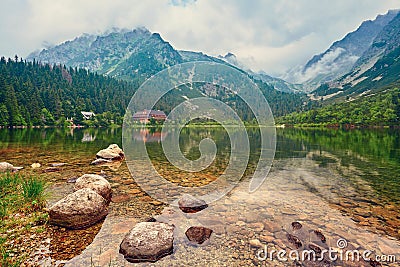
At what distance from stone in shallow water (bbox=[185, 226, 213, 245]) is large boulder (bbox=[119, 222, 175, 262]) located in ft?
2.44

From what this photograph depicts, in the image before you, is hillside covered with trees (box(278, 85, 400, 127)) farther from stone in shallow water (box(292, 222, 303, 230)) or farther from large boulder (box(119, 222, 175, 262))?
large boulder (box(119, 222, 175, 262))

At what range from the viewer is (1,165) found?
12.7m

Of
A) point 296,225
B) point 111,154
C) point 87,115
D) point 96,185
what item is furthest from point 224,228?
point 87,115

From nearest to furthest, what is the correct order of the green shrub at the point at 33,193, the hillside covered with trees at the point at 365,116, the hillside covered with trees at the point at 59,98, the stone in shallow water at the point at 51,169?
the green shrub at the point at 33,193 → the stone in shallow water at the point at 51,169 → the hillside covered with trees at the point at 59,98 → the hillside covered with trees at the point at 365,116

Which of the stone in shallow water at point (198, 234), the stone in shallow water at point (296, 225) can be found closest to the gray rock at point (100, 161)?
the stone in shallow water at point (198, 234)

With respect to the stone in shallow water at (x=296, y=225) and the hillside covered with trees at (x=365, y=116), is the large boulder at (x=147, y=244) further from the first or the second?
the hillside covered with trees at (x=365, y=116)

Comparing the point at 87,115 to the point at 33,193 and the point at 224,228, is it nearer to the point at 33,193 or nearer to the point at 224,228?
the point at 33,193

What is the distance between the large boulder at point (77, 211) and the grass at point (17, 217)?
467 millimetres

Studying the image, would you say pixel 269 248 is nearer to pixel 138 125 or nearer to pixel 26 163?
pixel 26 163

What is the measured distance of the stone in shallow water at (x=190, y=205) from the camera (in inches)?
333

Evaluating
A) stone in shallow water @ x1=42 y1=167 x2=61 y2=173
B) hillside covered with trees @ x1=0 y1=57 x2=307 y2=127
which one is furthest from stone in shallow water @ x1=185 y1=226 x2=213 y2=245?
hillside covered with trees @ x1=0 y1=57 x2=307 y2=127

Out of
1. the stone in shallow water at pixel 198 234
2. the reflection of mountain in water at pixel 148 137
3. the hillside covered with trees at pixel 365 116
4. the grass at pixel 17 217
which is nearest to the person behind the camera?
the grass at pixel 17 217

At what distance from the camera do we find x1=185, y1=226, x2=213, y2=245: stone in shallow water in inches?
254

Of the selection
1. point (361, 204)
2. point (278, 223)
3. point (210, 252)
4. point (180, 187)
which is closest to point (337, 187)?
point (361, 204)
